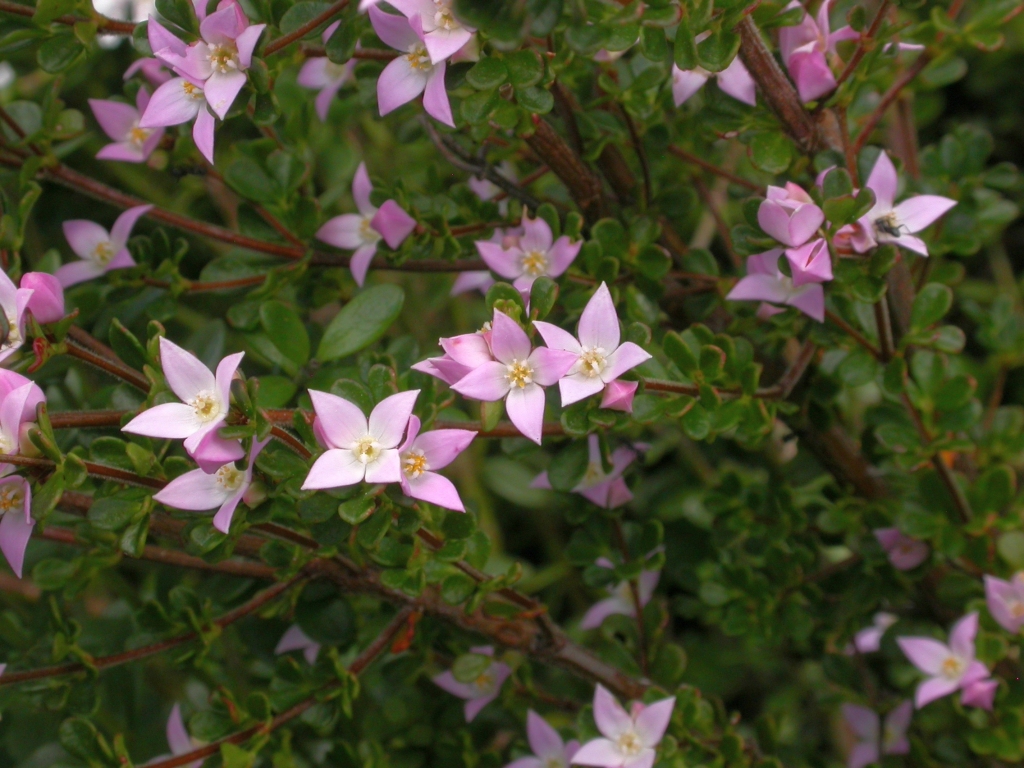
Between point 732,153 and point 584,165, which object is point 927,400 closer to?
point 584,165

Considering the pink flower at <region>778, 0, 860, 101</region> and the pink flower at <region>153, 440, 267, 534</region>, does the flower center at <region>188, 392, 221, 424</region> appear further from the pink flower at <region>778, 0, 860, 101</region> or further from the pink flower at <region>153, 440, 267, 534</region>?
the pink flower at <region>778, 0, 860, 101</region>

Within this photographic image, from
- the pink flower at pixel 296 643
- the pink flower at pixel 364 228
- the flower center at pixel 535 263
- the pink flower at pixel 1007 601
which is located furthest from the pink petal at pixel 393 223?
the pink flower at pixel 1007 601

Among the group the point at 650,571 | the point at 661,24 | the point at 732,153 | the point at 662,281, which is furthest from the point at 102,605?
the point at 661,24

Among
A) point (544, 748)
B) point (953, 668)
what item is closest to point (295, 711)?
point (544, 748)

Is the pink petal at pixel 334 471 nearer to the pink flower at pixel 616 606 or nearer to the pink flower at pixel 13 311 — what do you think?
the pink flower at pixel 13 311

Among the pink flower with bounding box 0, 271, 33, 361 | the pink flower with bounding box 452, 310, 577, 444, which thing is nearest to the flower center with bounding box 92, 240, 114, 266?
the pink flower with bounding box 0, 271, 33, 361

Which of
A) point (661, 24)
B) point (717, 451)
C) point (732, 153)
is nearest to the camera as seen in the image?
point (661, 24)
